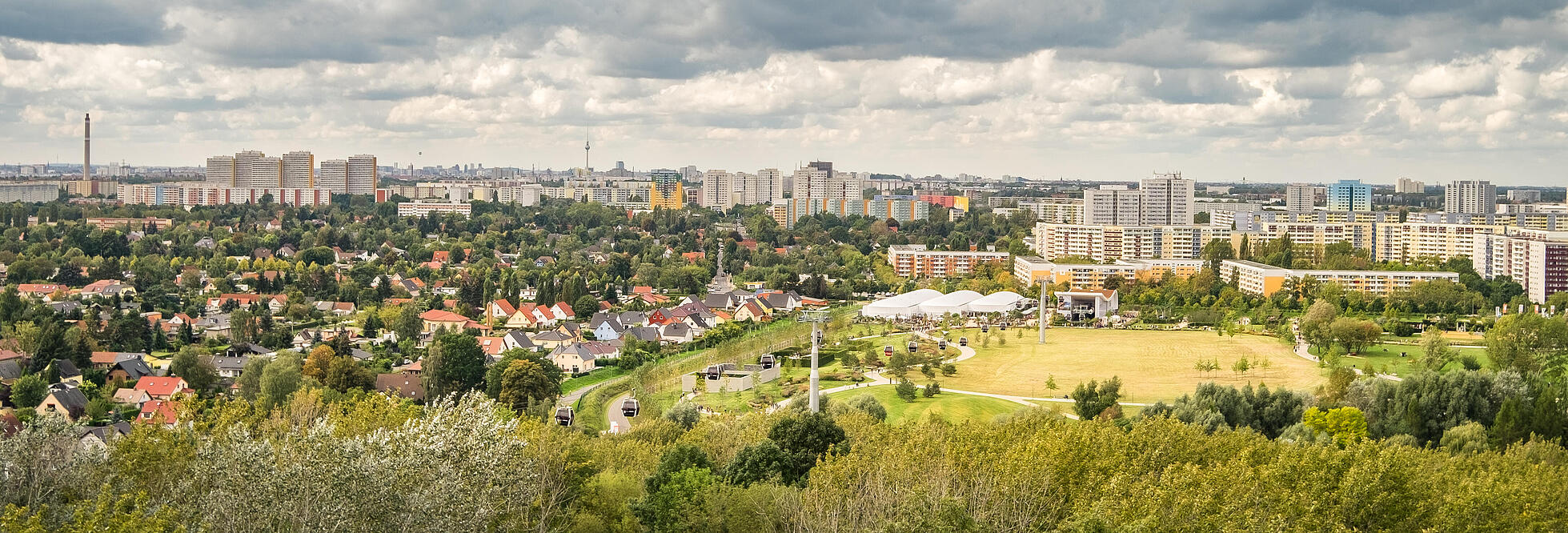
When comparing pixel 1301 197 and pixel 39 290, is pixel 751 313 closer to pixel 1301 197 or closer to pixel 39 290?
pixel 39 290

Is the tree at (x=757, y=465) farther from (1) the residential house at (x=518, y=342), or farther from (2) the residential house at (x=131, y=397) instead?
(1) the residential house at (x=518, y=342)

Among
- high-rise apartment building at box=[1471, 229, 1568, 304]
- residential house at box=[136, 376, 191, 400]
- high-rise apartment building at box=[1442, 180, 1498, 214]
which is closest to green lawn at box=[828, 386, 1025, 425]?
residential house at box=[136, 376, 191, 400]

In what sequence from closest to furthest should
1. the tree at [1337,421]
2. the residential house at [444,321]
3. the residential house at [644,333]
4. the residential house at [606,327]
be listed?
1. the tree at [1337,421]
2. the residential house at [644,333]
3. the residential house at [606,327]
4. the residential house at [444,321]

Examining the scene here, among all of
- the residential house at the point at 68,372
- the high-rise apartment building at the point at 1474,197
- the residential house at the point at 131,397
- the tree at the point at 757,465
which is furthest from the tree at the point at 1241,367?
the high-rise apartment building at the point at 1474,197

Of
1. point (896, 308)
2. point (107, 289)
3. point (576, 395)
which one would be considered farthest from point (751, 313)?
point (107, 289)

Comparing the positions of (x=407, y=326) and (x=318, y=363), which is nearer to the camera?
(x=318, y=363)

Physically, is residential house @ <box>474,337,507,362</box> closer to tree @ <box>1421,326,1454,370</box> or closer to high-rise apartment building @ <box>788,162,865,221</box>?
tree @ <box>1421,326,1454,370</box>
